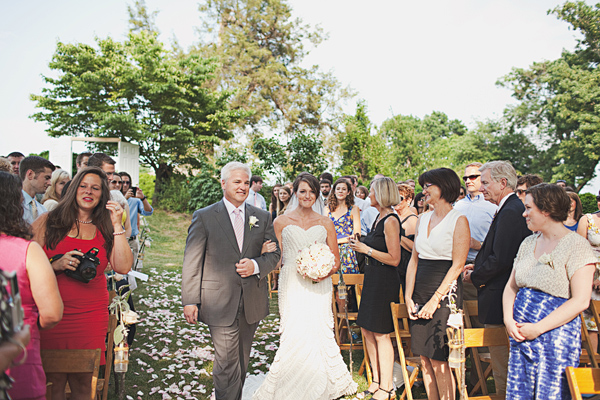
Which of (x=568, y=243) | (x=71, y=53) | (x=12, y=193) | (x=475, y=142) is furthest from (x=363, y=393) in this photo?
(x=475, y=142)

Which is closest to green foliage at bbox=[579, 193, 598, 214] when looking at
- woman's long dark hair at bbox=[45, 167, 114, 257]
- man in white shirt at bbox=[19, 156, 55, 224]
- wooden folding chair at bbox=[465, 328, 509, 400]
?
wooden folding chair at bbox=[465, 328, 509, 400]

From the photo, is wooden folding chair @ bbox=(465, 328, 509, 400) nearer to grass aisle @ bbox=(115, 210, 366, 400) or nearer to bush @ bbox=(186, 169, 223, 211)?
grass aisle @ bbox=(115, 210, 366, 400)

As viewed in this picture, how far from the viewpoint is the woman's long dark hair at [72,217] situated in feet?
10.3

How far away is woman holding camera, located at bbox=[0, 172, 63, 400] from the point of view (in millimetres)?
2144

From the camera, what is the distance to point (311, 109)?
92.3 ft

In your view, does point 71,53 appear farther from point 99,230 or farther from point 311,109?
point 99,230

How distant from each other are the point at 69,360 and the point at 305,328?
246 cm

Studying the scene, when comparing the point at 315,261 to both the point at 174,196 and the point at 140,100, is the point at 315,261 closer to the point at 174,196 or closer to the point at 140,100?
the point at 174,196

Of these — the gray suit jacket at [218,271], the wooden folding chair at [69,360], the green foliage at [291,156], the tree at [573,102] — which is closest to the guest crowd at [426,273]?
the wooden folding chair at [69,360]

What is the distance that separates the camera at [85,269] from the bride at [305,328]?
2166mm

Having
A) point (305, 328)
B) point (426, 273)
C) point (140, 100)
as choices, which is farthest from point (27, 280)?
point (140, 100)

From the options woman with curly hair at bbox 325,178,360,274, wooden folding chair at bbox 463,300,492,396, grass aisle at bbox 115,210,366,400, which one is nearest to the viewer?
wooden folding chair at bbox 463,300,492,396

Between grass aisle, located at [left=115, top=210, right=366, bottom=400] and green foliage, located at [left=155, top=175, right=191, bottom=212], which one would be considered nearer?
grass aisle, located at [left=115, top=210, right=366, bottom=400]

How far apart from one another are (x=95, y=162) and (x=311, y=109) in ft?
79.1
